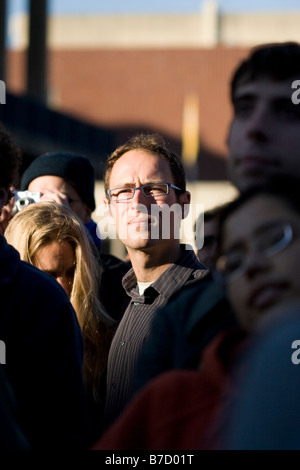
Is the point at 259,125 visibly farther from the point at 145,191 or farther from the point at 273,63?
the point at 145,191

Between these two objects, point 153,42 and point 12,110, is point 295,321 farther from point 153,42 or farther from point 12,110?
point 153,42

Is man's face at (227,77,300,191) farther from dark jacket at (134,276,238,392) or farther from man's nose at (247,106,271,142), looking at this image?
dark jacket at (134,276,238,392)

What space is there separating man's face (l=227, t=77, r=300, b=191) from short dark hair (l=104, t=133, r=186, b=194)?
179 cm

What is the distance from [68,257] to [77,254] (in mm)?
40

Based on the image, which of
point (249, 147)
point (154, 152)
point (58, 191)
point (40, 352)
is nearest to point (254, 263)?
point (249, 147)

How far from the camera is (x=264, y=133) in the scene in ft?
4.89

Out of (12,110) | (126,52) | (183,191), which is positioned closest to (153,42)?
(126,52)

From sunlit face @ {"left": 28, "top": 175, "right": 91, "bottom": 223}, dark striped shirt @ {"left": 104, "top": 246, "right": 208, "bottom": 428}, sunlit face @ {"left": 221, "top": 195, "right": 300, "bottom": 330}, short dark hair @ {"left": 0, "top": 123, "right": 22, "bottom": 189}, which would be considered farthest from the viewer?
sunlit face @ {"left": 28, "top": 175, "right": 91, "bottom": 223}

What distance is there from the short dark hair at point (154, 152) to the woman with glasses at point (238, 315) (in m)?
2.04

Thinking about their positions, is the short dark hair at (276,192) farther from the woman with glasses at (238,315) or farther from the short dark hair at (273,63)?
the short dark hair at (273,63)

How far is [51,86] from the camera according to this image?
154ft

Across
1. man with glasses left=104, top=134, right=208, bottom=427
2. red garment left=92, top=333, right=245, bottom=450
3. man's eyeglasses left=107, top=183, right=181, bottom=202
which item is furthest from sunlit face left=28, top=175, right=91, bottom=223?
red garment left=92, top=333, right=245, bottom=450

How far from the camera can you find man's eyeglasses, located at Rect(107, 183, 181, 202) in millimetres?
3215

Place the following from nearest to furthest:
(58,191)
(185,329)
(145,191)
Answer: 1. (185,329)
2. (145,191)
3. (58,191)
